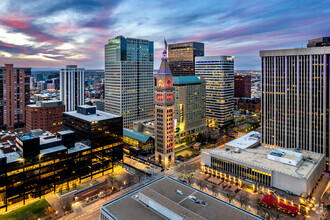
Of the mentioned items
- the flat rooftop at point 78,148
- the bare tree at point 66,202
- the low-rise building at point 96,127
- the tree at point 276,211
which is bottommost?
the tree at point 276,211

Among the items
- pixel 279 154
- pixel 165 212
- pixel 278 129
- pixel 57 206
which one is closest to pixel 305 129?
pixel 278 129

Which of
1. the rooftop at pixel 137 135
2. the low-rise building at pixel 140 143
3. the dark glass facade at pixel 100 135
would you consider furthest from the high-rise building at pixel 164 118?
the dark glass facade at pixel 100 135

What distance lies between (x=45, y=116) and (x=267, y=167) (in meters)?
155

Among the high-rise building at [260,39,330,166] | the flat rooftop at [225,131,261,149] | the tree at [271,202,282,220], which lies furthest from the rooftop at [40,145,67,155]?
the high-rise building at [260,39,330,166]

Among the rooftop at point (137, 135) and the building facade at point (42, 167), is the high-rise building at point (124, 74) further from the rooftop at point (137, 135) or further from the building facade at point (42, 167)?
the building facade at point (42, 167)

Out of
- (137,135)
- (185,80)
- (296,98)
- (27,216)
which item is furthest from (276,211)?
(185,80)

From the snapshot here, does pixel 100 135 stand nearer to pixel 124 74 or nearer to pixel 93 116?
pixel 93 116

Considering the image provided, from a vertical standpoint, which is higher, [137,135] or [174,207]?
[137,135]

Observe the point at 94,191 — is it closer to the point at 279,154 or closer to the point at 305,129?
the point at 279,154

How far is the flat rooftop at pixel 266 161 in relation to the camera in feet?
321

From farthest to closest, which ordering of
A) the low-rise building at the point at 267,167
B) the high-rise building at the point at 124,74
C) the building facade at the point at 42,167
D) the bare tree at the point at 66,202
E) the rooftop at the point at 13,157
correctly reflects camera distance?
1. the high-rise building at the point at 124,74
2. the low-rise building at the point at 267,167
3. the bare tree at the point at 66,202
4. the rooftop at the point at 13,157
5. the building facade at the point at 42,167

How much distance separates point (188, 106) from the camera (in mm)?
176500

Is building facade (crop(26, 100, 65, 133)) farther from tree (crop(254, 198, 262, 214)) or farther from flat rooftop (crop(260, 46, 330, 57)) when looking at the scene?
flat rooftop (crop(260, 46, 330, 57))

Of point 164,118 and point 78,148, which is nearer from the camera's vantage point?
point 78,148
